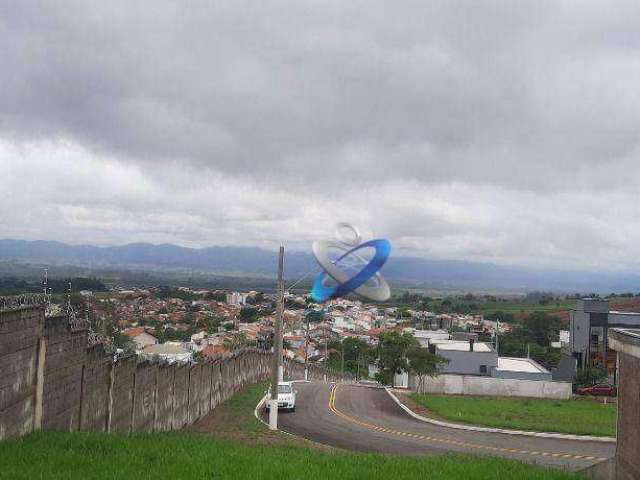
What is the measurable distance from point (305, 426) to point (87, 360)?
1421 centimetres

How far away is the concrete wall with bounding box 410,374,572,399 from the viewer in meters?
44.0

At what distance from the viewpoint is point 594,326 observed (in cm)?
6906

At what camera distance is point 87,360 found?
577 inches

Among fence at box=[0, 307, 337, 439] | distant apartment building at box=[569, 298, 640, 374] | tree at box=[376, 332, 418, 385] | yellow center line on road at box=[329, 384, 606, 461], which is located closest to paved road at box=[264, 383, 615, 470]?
yellow center line on road at box=[329, 384, 606, 461]

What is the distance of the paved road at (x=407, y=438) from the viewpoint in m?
21.0

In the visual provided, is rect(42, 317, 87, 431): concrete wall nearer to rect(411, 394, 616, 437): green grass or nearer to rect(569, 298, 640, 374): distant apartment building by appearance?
rect(411, 394, 616, 437): green grass

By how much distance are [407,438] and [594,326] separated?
52514mm

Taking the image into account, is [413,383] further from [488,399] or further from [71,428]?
[71,428]

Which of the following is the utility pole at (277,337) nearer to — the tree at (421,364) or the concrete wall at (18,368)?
the concrete wall at (18,368)

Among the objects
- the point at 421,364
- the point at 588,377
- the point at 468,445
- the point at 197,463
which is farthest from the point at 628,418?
the point at 588,377

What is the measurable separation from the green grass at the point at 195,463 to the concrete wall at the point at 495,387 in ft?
109

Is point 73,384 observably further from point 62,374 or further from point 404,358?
point 404,358

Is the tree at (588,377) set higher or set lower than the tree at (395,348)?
lower

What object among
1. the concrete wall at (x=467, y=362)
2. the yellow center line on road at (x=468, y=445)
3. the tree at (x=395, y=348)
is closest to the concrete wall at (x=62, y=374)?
the yellow center line on road at (x=468, y=445)
